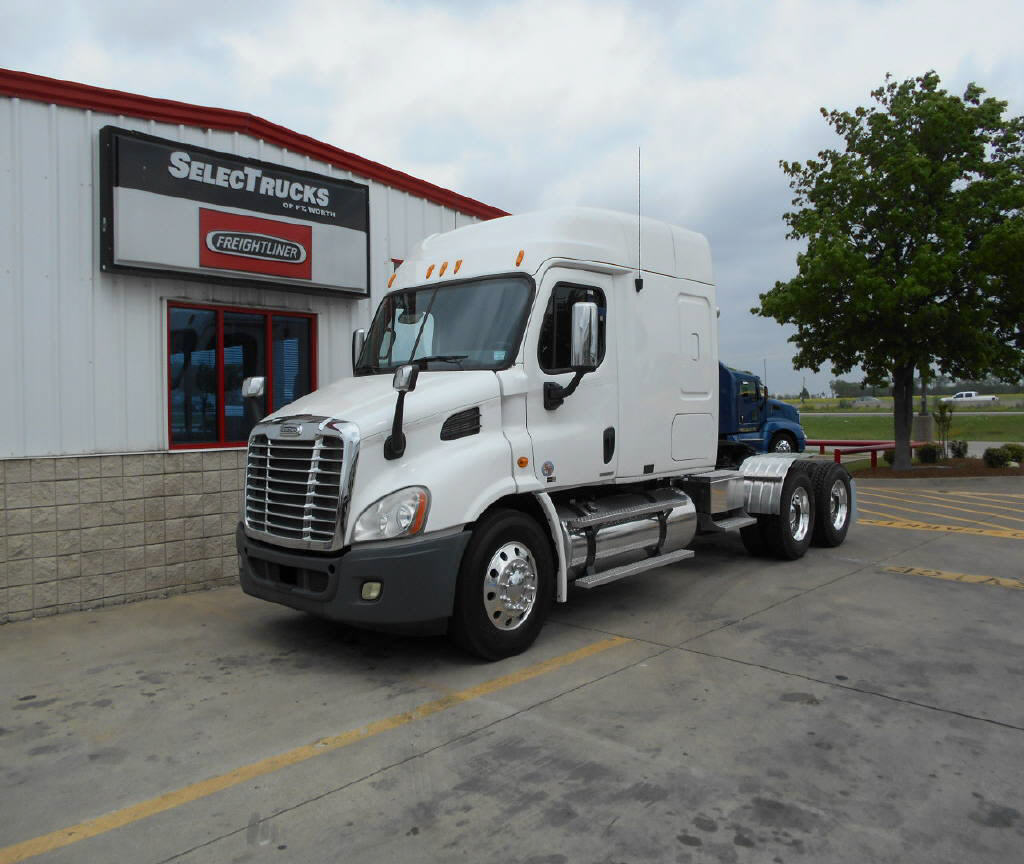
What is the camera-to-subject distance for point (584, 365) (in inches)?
241

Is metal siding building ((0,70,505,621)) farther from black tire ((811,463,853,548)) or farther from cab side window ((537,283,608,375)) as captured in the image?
black tire ((811,463,853,548))

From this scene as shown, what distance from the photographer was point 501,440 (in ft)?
19.1

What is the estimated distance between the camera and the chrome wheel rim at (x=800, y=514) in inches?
371

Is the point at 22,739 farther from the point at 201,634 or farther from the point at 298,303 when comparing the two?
the point at 298,303

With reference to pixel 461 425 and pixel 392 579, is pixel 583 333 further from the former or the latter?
pixel 392 579

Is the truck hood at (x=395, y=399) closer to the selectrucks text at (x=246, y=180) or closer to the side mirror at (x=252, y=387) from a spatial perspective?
the side mirror at (x=252, y=387)

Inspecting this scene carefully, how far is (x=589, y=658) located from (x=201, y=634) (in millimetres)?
3167

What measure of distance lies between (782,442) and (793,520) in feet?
12.7

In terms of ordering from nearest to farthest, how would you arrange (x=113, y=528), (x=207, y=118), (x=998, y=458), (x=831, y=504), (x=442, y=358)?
1. (x=442, y=358)
2. (x=113, y=528)
3. (x=207, y=118)
4. (x=831, y=504)
5. (x=998, y=458)

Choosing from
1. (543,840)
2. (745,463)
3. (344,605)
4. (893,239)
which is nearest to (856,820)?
(543,840)

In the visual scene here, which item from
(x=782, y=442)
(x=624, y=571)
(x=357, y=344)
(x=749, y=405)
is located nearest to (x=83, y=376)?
(x=357, y=344)

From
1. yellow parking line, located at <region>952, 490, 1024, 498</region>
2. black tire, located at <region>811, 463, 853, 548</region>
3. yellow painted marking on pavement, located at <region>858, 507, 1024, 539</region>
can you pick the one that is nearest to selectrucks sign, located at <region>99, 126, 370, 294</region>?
black tire, located at <region>811, 463, 853, 548</region>

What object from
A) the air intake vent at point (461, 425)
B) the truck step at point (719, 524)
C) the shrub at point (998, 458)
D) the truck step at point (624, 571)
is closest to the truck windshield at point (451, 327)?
the air intake vent at point (461, 425)

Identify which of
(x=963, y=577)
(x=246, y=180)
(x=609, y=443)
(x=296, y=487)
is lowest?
(x=963, y=577)
